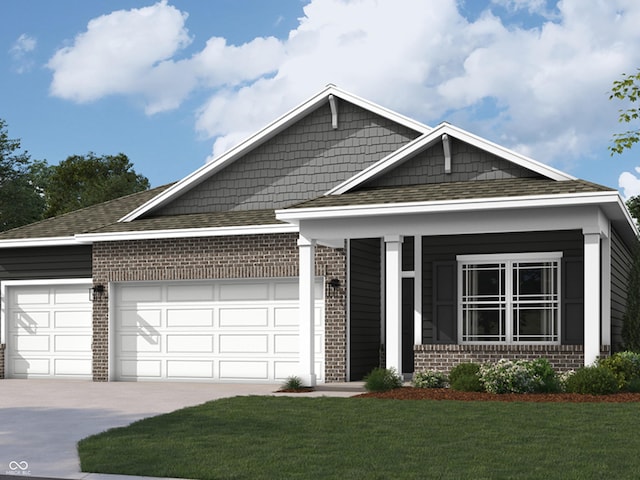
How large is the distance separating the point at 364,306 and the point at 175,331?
4.38 m

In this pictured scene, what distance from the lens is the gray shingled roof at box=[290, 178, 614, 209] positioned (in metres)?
16.7

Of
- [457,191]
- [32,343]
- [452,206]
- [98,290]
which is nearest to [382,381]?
[452,206]

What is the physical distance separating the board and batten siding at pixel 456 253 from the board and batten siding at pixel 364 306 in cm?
135

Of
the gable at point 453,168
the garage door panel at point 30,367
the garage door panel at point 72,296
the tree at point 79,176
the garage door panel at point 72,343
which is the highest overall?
the tree at point 79,176

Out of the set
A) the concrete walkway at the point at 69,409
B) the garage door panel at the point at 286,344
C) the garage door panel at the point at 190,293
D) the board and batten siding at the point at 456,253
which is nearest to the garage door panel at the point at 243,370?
the garage door panel at the point at 286,344

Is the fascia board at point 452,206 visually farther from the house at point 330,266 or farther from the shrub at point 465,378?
the shrub at point 465,378

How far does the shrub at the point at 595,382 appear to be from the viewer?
15320mm

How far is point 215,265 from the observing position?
2056 cm

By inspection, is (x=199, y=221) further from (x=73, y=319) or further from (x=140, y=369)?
(x=73, y=319)

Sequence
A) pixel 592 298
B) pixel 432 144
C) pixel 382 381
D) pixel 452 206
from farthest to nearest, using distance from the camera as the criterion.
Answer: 1. pixel 432 144
2. pixel 452 206
3. pixel 382 381
4. pixel 592 298

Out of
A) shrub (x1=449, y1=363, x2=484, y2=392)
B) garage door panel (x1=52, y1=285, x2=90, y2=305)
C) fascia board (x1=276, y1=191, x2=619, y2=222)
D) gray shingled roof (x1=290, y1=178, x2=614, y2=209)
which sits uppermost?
gray shingled roof (x1=290, y1=178, x2=614, y2=209)

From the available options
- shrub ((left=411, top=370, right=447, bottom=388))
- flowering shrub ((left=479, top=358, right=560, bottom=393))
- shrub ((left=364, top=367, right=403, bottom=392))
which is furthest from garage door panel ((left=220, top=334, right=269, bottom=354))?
flowering shrub ((left=479, top=358, right=560, bottom=393))

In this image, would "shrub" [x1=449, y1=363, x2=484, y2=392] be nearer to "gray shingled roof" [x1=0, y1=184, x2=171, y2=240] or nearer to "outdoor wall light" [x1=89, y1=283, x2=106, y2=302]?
"outdoor wall light" [x1=89, y1=283, x2=106, y2=302]

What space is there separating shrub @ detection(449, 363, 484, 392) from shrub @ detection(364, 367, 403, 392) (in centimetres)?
101
